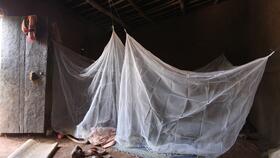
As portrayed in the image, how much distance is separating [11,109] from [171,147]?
2393mm

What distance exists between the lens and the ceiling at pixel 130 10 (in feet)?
15.0

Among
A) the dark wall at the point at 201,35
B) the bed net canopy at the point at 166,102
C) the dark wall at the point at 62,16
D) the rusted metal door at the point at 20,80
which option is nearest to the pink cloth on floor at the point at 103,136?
the bed net canopy at the point at 166,102

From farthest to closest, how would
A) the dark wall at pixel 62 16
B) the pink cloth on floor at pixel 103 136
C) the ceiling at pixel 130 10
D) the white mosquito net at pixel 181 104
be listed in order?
the ceiling at pixel 130 10 → the dark wall at pixel 62 16 → the pink cloth on floor at pixel 103 136 → the white mosquito net at pixel 181 104

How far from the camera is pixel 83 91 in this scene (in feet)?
11.7

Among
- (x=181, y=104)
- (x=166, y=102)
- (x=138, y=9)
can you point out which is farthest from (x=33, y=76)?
(x=138, y=9)

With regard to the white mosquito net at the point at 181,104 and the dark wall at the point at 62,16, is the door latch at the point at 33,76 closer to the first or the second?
the dark wall at the point at 62,16

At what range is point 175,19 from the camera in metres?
6.64

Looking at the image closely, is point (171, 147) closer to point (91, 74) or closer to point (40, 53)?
point (91, 74)

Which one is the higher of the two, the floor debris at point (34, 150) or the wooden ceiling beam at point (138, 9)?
the wooden ceiling beam at point (138, 9)

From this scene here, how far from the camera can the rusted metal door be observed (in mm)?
3453

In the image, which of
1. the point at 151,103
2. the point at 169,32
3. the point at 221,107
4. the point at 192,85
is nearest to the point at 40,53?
the point at 151,103

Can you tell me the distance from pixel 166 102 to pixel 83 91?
141cm

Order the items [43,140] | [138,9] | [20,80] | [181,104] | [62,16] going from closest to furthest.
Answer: [181,104] → [43,140] → [20,80] → [62,16] → [138,9]

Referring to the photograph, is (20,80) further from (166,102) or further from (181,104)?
(181,104)
